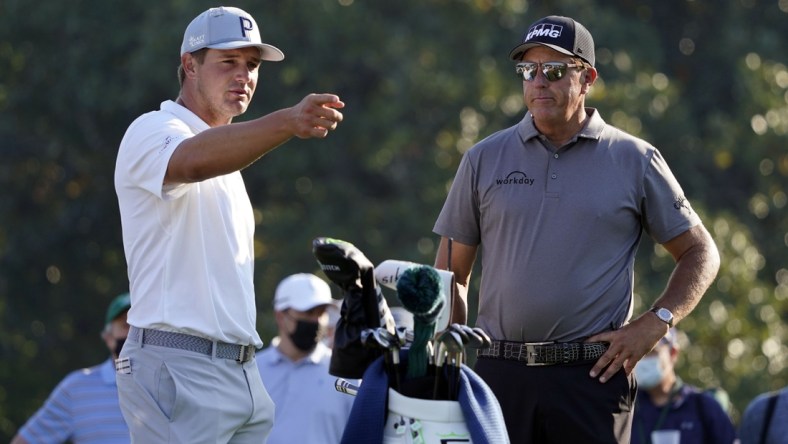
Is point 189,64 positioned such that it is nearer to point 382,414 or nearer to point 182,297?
point 182,297

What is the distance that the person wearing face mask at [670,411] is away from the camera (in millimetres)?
11203

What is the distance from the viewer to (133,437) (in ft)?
20.8

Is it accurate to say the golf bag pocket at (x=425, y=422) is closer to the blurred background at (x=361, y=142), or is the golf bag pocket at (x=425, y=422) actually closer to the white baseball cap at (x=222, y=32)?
the white baseball cap at (x=222, y=32)

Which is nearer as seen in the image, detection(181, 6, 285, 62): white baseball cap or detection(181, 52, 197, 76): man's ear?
detection(181, 6, 285, 62): white baseball cap

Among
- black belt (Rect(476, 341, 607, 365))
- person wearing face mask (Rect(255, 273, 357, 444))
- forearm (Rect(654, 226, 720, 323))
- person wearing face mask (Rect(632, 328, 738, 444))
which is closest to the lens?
black belt (Rect(476, 341, 607, 365))

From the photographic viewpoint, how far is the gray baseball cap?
7145 mm

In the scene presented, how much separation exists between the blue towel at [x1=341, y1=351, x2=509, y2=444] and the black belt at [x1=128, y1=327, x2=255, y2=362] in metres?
0.76

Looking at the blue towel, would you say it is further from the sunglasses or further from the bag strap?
the bag strap

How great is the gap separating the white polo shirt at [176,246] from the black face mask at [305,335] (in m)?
4.34

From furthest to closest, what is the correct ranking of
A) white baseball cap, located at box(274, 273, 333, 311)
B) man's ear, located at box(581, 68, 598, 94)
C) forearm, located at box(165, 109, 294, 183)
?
white baseball cap, located at box(274, 273, 333, 311) → man's ear, located at box(581, 68, 598, 94) → forearm, located at box(165, 109, 294, 183)

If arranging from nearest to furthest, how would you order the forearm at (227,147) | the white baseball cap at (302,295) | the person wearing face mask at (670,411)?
the forearm at (227,147), the white baseball cap at (302,295), the person wearing face mask at (670,411)

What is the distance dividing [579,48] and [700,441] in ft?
15.7

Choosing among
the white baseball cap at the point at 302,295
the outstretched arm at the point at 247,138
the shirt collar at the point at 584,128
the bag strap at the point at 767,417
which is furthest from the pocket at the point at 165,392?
the white baseball cap at the point at 302,295

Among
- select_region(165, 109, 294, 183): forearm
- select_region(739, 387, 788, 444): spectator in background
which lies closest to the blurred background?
select_region(739, 387, 788, 444): spectator in background
